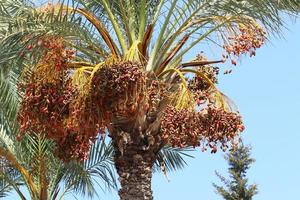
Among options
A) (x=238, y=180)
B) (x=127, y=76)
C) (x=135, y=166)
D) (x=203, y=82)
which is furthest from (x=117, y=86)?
(x=238, y=180)

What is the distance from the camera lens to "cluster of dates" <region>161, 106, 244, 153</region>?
6547 millimetres

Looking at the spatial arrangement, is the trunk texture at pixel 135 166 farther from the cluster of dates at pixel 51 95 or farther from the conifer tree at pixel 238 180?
the conifer tree at pixel 238 180

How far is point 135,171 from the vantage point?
7.32 metres

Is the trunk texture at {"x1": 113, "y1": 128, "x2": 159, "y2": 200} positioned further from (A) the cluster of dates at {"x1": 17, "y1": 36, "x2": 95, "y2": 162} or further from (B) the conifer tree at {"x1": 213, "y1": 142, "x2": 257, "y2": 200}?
(B) the conifer tree at {"x1": 213, "y1": 142, "x2": 257, "y2": 200}

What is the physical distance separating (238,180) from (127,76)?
26.4m

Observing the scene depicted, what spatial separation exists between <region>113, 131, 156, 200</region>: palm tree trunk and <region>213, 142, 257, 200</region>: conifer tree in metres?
24.4

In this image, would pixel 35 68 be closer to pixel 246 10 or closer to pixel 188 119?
pixel 188 119

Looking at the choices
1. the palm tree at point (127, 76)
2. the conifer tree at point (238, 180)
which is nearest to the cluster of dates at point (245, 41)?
the palm tree at point (127, 76)

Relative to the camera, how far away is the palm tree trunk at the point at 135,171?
7281 millimetres

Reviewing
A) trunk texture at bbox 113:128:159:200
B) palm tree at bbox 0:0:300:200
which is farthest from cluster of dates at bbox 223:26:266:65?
trunk texture at bbox 113:128:159:200

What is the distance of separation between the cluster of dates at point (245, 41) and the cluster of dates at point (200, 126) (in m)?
0.83

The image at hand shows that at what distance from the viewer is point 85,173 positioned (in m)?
12.6

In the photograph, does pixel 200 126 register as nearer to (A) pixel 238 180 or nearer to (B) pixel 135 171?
(B) pixel 135 171

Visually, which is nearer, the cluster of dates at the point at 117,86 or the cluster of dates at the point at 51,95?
the cluster of dates at the point at 117,86
